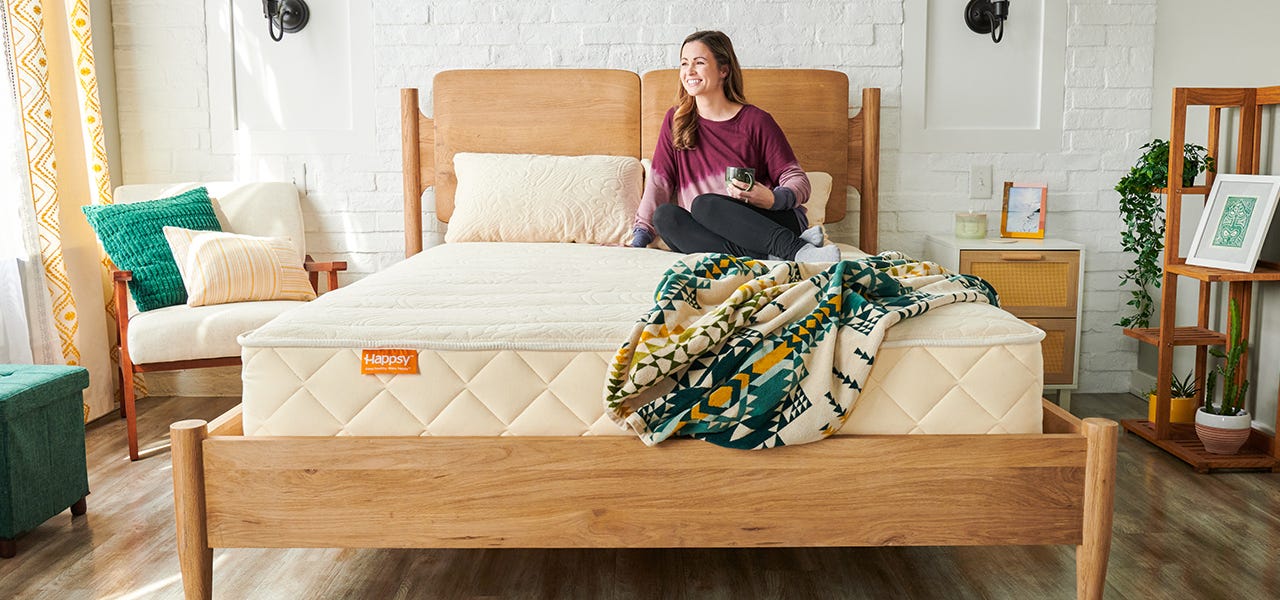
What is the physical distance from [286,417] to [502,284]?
678 mm

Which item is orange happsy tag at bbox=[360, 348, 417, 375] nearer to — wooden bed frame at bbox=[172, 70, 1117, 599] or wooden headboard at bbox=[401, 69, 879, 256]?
wooden bed frame at bbox=[172, 70, 1117, 599]

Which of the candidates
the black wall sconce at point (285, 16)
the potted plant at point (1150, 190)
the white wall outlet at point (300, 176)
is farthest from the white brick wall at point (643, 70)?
the potted plant at point (1150, 190)

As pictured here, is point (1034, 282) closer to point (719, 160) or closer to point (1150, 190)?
point (1150, 190)

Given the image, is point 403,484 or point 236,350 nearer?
point 403,484

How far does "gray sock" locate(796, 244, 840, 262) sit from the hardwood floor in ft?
2.92

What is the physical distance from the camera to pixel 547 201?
3.71 m

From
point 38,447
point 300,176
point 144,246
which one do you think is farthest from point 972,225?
point 38,447

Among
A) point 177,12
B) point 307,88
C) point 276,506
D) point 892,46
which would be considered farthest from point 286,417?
point 892,46

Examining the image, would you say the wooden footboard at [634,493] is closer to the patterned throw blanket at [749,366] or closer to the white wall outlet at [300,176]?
the patterned throw blanket at [749,366]

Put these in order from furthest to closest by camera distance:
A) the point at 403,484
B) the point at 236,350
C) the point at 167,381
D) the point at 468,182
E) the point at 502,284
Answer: the point at 167,381 → the point at 468,182 → the point at 236,350 → the point at 502,284 → the point at 403,484

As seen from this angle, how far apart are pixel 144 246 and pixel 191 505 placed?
1.84 meters

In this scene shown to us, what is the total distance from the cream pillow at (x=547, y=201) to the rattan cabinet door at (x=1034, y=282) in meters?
1.24

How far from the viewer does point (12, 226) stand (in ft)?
11.0

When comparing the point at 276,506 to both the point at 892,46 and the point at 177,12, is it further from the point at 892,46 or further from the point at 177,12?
the point at 892,46
